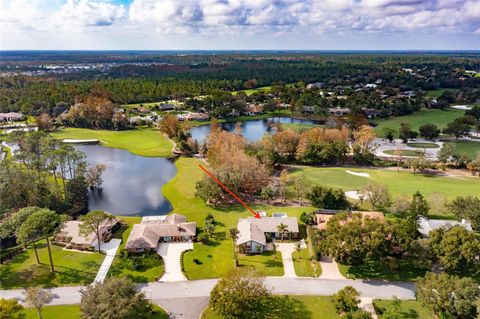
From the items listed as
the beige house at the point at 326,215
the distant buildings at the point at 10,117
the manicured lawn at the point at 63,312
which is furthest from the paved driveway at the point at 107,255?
the distant buildings at the point at 10,117

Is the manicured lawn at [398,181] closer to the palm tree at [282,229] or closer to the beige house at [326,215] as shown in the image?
the beige house at [326,215]

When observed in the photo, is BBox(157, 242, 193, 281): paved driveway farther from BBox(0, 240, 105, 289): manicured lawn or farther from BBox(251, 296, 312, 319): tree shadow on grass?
BBox(251, 296, 312, 319): tree shadow on grass

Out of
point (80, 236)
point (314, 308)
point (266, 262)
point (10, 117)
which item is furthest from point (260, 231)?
point (10, 117)

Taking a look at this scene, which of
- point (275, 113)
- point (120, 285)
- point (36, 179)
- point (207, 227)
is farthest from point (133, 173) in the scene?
point (275, 113)

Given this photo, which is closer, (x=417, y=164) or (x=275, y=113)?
(x=417, y=164)

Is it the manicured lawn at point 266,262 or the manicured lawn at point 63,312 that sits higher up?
the manicured lawn at point 266,262

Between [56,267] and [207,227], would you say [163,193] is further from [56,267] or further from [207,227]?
[56,267]

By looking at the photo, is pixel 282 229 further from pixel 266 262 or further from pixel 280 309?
pixel 280 309
